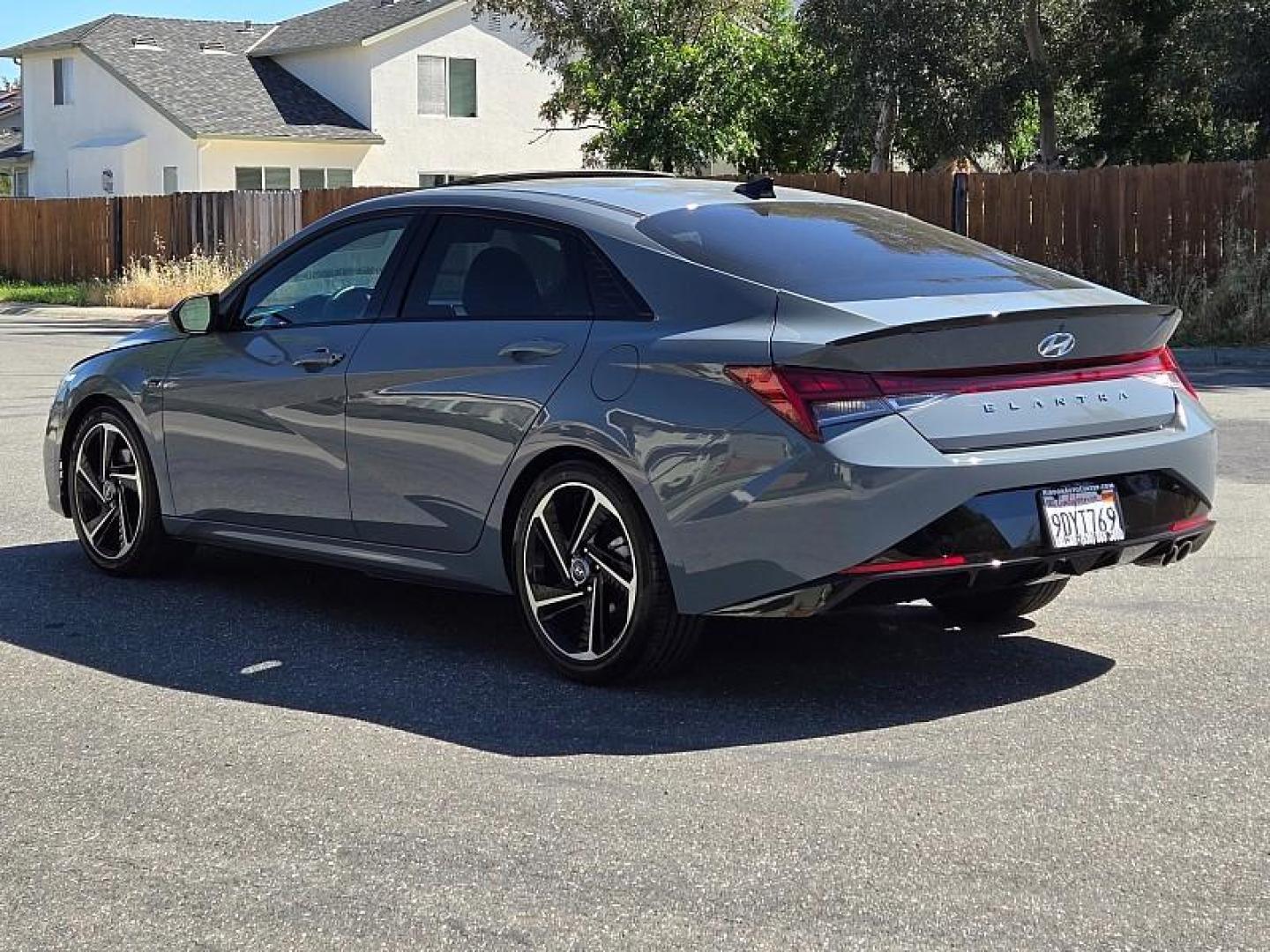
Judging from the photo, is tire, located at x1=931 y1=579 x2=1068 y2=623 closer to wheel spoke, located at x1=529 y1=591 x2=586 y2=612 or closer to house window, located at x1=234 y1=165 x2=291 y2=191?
wheel spoke, located at x1=529 y1=591 x2=586 y2=612

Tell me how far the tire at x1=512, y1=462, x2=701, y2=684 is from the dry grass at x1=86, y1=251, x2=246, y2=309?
2726 cm

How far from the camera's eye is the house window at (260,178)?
50.6 meters

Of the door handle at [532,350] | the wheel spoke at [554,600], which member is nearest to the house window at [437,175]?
the door handle at [532,350]

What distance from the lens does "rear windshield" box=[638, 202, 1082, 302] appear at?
20.3 ft

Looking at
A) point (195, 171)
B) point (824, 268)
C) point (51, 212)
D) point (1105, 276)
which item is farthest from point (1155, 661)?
point (195, 171)

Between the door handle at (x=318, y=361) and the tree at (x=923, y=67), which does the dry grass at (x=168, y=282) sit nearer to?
the tree at (x=923, y=67)

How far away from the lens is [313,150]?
51.6 m

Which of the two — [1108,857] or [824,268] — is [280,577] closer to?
[824,268]

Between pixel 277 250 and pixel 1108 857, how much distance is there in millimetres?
4336

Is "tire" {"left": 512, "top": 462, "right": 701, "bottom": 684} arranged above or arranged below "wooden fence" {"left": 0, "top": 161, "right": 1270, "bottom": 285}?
below

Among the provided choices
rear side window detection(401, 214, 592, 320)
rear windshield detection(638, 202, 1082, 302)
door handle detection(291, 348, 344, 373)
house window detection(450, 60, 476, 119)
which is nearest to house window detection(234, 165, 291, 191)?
house window detection(450, 60, 476, 119)

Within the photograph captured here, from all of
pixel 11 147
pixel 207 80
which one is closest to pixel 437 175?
pixel 207 80

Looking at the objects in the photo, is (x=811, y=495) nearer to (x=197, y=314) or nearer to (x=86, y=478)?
(x=197, y=314)

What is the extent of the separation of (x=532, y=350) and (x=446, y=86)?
4821cm
